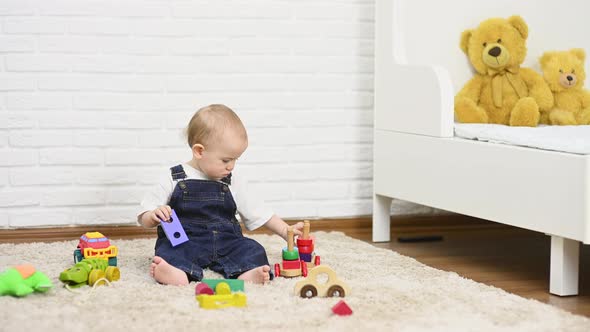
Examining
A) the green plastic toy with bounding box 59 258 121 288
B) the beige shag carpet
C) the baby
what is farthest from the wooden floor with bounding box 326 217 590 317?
the green plastic toy with bounding box 59 258 121 288

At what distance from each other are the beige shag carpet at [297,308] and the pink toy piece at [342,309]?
0.05ft

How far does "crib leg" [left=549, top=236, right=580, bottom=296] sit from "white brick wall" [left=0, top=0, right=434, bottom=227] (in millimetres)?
915

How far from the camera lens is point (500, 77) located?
236cm

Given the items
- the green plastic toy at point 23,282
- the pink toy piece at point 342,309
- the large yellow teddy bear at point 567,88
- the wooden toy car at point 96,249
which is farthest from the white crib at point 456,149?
the green plastic toy at point 23,282

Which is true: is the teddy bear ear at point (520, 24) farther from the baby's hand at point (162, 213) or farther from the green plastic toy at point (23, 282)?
the green plastic toy at point (23, 282)

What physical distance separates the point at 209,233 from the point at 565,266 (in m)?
0.76

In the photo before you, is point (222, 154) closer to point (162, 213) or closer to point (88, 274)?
point (162, 213)

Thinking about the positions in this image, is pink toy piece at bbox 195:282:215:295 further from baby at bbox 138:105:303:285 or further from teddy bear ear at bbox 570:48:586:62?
teddy bear ear at bbox 570:48:586:62

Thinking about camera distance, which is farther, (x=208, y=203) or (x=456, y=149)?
(x=456, y=149)

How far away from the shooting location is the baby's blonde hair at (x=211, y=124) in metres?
1.83

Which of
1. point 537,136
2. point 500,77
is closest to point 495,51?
point 500,77

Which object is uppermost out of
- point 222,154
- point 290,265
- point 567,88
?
point 567,88

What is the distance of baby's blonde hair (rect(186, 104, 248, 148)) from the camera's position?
6.01 feet

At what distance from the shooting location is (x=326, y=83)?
8.34 ft
